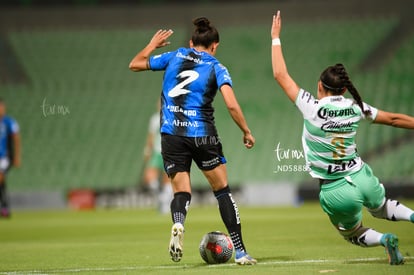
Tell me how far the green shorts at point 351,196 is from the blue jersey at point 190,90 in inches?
54.1

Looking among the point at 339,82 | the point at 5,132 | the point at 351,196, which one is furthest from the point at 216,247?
the point at 5,132

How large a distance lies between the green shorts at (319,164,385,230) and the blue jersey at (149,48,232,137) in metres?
1.37

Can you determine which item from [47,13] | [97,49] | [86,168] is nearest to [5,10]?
[47,13]

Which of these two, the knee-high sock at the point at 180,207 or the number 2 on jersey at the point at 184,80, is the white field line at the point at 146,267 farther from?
the number 2 on jersey at the point at 184,80

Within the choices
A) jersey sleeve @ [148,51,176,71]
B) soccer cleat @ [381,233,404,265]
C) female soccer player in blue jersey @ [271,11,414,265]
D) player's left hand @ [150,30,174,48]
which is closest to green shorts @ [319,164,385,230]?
female soccer player in blue jersey @ [271,11,414,265]

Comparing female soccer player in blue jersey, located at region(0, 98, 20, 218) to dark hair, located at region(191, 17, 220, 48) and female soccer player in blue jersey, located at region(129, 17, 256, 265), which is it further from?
dark hair, located at region(191, 17, 220, 48)

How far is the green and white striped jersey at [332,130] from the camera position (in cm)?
787

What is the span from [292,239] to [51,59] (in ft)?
50.4

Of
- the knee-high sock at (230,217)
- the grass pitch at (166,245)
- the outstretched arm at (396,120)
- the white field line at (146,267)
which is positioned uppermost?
the outstretched arm at (396,120)

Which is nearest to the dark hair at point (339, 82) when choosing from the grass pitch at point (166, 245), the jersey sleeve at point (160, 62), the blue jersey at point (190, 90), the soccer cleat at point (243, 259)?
the blue jersey at point (190, 90)

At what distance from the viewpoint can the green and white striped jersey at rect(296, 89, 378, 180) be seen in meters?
7.87

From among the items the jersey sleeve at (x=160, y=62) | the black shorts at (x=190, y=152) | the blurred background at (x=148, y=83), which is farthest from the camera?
the blurred background at (x=148, y=83)

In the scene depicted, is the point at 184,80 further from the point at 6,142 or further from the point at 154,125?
the point at 6,142

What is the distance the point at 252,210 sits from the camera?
18984mm
